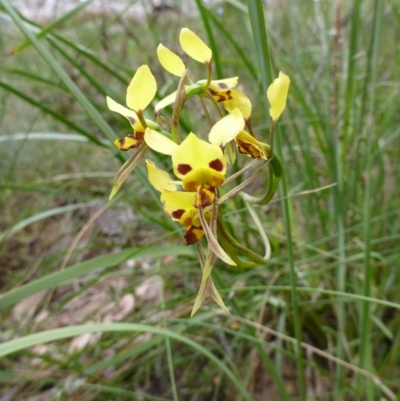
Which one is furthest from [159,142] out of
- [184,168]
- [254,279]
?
[254,279]

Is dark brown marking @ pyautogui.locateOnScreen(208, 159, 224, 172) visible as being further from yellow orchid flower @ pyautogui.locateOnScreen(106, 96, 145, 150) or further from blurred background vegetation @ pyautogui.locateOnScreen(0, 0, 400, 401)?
blurred background vegetation @ pyautogui.locateOnScreen(0, 0, 400, 401)

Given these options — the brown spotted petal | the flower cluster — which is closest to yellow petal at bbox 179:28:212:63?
the flower cluster

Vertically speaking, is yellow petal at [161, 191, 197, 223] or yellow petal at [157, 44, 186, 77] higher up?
yellow petal at [157, 44, 186, 77]

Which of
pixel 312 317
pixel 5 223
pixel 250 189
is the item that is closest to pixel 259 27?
pixel 312 317

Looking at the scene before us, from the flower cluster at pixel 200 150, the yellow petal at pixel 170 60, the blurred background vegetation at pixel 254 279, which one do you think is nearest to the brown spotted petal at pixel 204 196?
the flower cluster at pixel 200 150

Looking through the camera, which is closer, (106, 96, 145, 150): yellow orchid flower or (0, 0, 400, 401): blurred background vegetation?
(106, 96, 145, 150): yellow orchid flower

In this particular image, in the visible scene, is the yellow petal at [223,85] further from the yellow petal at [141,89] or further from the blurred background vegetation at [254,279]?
the blurred background vegetation at [254,279]

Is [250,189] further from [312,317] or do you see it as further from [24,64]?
[24,64]
